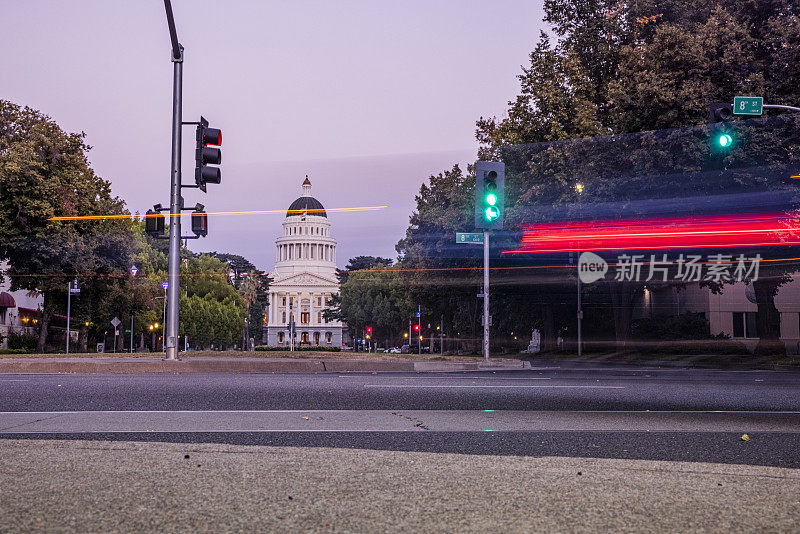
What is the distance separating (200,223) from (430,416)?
895cm

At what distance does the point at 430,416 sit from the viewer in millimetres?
7305

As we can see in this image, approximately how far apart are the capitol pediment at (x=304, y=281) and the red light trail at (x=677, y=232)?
117 meters

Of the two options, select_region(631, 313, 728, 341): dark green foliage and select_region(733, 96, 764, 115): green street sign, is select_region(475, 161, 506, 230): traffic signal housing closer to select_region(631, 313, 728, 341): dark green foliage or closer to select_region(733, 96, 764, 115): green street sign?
select_region(733, 96, 764, 115): green street sign

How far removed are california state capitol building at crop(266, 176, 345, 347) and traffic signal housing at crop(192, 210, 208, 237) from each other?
132 m

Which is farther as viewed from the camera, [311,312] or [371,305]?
[311,312]

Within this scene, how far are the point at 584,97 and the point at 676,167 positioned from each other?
24.8ft

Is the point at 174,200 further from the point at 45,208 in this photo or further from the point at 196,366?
the point at 45,208

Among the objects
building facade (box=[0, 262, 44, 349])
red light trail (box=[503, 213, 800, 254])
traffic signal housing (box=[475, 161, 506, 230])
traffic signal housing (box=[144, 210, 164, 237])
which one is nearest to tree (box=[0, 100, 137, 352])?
building facade (box=[0, 262, 44, 349])

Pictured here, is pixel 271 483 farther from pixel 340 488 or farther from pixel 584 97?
pixel 584 97

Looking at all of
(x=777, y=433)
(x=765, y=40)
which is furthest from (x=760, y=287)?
(x=777, y=433)

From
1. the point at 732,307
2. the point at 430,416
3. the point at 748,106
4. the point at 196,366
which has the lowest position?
the point at 430,416

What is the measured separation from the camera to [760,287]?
3206cm

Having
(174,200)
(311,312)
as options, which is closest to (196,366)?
(174,200)

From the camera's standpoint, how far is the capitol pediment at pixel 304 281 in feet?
487
